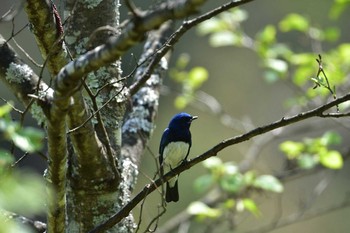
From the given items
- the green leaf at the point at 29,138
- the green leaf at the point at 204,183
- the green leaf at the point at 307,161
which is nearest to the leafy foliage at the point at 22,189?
the green leaf at the point at 29,138

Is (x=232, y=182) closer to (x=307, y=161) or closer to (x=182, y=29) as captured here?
(x=307, y=161)

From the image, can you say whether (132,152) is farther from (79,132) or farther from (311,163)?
(311,163)

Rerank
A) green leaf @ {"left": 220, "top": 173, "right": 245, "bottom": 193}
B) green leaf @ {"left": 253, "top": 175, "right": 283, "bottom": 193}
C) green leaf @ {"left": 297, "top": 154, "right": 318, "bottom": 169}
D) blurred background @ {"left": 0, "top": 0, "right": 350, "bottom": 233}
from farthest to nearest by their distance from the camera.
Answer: blurred background @ {"left": 0, "top": 0, "right": 350, "bottom": 233} → green leaf @ {"left": 297, "top": 154, "right": 318, "bottom": 169} → green leaf @ {"left": 220, "top": 173, "right": 245, "bottom": 193} → green leaf @ {"left": 253, "top": 175, "right": 283, "bottom": 193}

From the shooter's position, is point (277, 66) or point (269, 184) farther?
point (277, 66)

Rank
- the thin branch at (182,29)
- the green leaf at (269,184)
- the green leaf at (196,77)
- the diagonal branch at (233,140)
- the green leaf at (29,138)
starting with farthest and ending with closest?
the green leaf at (196,77) < the green leaf at (269,184) < the diagonal branch at (233,140) < the thin branch at (182,29) < the green leaf at (29,138)

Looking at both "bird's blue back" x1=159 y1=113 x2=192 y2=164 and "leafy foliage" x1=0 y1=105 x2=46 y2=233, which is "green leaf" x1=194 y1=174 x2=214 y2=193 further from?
"leafy foliage" x1=0 y1=105 x2=46 y2=233

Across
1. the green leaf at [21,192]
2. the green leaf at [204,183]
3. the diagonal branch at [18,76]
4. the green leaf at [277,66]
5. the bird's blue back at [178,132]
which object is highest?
the green leaf at [277,66]

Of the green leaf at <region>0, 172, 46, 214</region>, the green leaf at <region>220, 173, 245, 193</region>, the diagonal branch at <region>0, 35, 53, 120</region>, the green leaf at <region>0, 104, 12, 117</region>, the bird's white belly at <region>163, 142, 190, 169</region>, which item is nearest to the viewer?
the green leaf at <region>0, 172, 46, 214</region>

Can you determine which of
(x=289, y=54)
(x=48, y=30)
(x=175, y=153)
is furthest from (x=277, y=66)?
(x=48, y=30)

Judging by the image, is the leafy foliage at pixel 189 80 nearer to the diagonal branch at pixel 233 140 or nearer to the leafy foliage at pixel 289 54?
the leafy foliage at pixel 289 54

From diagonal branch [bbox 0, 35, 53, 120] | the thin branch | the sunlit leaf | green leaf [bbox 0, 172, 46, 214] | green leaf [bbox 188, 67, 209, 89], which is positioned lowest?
green leaf [bbox 0, 172, 46, 214]

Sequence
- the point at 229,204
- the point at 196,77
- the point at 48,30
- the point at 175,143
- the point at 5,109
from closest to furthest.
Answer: the point at 5,109 < the point at 48,30 < the point at 175,143 < the point at 229,204 < the point at 196,77

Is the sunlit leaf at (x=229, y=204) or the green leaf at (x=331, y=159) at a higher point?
the sunlit leaf at (x=229, y=204)

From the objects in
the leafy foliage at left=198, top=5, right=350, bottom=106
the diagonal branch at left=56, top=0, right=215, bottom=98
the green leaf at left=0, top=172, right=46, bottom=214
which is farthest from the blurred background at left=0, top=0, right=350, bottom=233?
the green leaf at left=0, top=172, right=46, bottom=214
